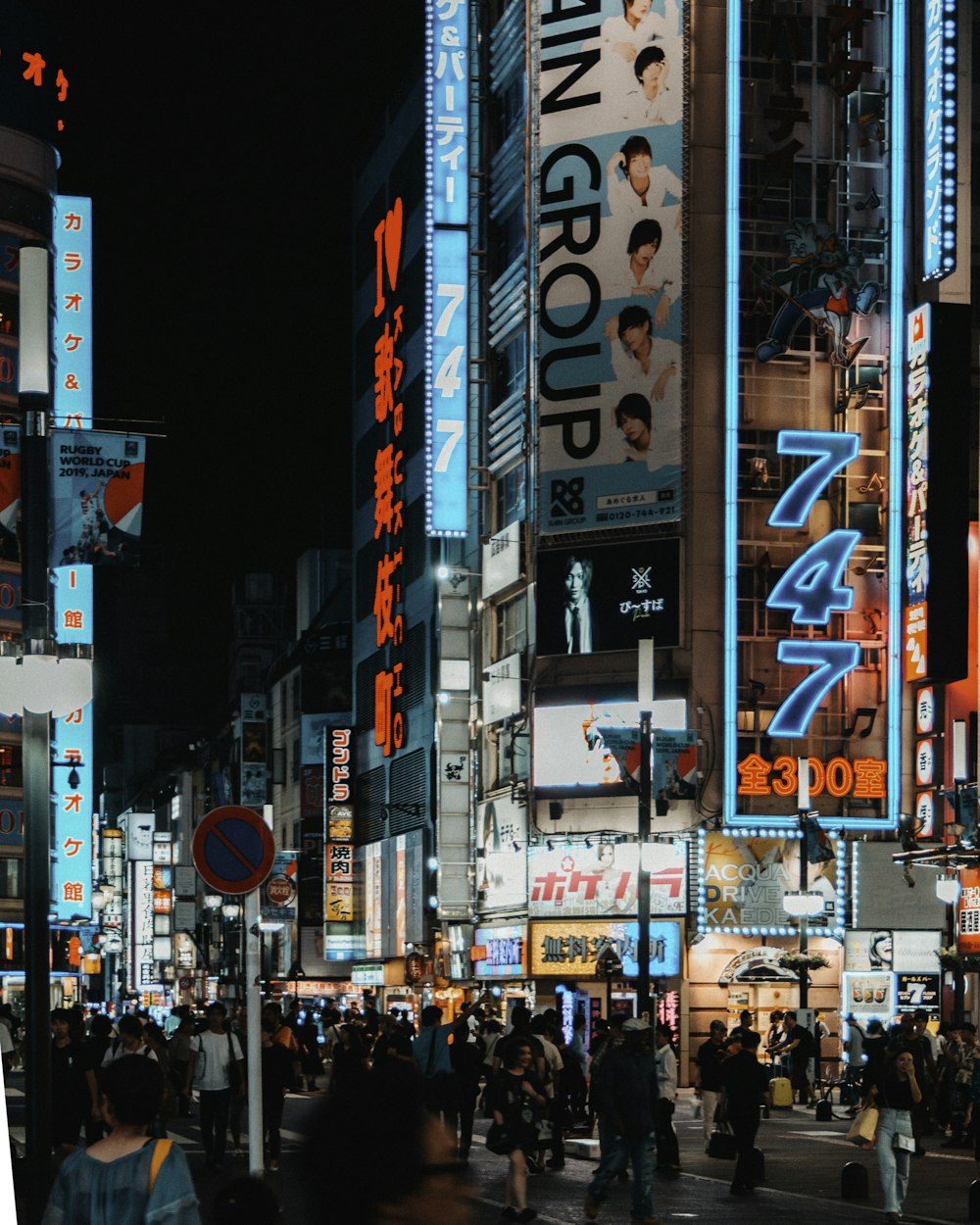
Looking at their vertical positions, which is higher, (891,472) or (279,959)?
(891,472)

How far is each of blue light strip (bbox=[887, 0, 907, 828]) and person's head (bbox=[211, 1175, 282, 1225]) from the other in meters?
48.1

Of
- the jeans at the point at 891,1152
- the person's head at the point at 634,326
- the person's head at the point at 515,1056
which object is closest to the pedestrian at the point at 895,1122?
the jeans at the point at 891,1152

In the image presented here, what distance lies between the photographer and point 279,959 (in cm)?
10462

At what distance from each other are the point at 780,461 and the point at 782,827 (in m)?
8.89

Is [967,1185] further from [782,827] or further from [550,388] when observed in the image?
[550,388]

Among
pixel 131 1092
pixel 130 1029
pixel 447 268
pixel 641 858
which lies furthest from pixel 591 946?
pixel 131 1092

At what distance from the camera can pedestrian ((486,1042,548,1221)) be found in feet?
66.9

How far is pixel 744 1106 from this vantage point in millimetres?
24219

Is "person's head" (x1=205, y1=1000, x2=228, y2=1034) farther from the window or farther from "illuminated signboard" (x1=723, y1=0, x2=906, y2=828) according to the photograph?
the window

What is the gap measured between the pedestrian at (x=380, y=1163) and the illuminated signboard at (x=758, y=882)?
48.1 metres

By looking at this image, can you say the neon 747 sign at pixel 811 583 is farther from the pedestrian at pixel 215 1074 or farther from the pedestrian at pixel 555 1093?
the pedestrian at pixel 215 1074

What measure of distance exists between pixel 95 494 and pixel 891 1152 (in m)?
10.3

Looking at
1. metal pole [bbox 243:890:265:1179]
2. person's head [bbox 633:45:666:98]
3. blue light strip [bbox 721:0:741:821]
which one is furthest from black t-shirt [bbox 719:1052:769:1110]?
person's head [bbox 633:45:666:98]

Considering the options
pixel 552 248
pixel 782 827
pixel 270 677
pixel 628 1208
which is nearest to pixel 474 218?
pixel 552 248
